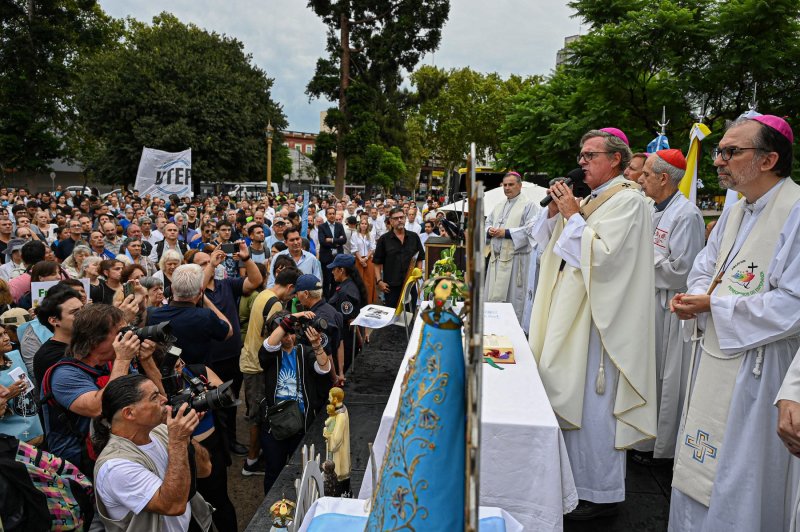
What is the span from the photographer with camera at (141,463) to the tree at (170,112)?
91.7 feet

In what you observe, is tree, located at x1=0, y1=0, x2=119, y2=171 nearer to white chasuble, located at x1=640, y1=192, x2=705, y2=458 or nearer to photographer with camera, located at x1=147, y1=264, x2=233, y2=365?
photographer with camera, located at x1=147, y1=264, x2=233, y2=365

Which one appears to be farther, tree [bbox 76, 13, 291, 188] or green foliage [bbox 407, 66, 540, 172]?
green foliage [bbox 407, 66, 540, 172]

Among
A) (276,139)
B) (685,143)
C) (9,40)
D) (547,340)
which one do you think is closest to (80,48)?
(9,40)

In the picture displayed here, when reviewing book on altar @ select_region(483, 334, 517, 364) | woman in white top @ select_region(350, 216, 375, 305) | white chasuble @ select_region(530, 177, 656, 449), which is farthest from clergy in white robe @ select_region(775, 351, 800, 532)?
woman in white top @ select_region(350, 216, 375, 305)

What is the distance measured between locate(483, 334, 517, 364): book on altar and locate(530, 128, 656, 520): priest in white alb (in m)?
0.18

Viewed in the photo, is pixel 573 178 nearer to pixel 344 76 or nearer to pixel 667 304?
pixel 667 304

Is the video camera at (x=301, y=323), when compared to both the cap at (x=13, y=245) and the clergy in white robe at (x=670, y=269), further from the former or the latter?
the cap at (x=13, y=245)

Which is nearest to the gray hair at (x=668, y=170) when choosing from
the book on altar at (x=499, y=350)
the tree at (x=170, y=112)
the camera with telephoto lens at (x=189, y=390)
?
the book on altar at (x=499, y=350)

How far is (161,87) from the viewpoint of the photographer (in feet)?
93.6

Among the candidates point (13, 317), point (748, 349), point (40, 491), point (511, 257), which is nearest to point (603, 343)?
point (748, 349)

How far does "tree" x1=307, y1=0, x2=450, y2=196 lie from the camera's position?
26672mm

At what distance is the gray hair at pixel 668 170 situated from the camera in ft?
13.6

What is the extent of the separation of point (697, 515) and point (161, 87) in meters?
31.1

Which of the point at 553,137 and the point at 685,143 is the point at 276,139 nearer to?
the point at 553,137
